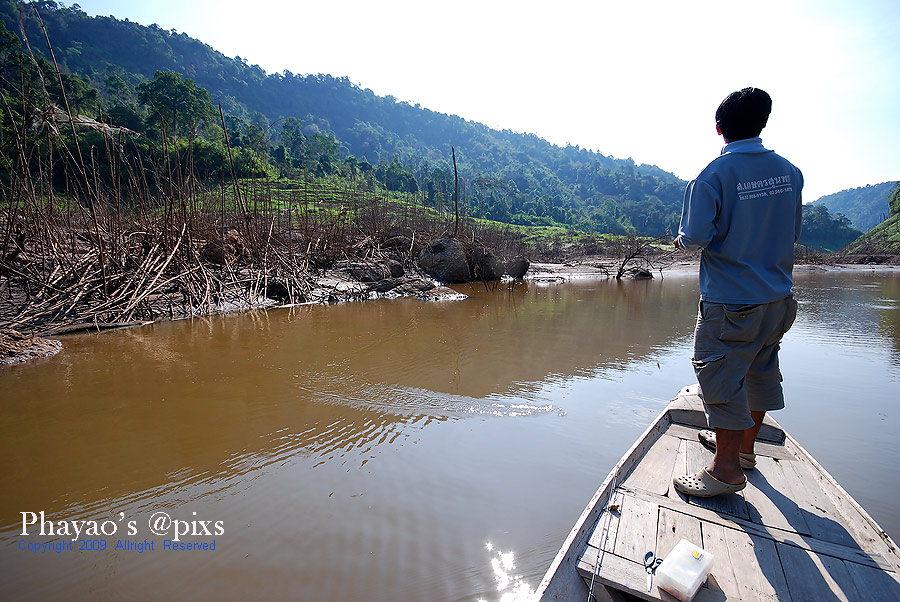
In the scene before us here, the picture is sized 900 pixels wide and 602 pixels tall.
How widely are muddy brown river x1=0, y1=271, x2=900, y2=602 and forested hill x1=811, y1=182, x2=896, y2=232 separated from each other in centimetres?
14409

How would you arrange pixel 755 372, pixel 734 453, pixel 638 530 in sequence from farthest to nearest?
pixel 755 372
pixel 734 453
pixel 638 530

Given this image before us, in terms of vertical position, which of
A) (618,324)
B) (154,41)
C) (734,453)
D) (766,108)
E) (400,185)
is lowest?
(618,324)

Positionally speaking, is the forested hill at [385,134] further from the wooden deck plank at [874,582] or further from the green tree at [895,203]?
the wooden deck plank at [874,582]

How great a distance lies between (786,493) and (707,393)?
0.61m

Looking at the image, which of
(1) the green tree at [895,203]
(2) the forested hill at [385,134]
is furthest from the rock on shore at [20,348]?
(1) the green tree at [895,203]

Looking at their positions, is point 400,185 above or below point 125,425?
above

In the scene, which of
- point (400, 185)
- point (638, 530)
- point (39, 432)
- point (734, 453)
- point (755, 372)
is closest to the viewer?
point (638, 530)

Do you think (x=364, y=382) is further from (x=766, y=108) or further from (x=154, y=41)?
(x=154, y=41)

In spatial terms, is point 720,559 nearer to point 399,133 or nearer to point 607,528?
point 607,528

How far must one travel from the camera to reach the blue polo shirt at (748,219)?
1.94 metres

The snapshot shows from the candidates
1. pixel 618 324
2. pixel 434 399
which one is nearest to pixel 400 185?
pixel 618 324

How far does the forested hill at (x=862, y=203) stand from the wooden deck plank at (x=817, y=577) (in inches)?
5775

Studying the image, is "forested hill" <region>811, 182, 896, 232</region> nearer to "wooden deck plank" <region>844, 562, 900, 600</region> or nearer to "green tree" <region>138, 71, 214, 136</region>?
"green tree" <region>138, 71, 214, 136</region>

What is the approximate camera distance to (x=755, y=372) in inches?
83.7
